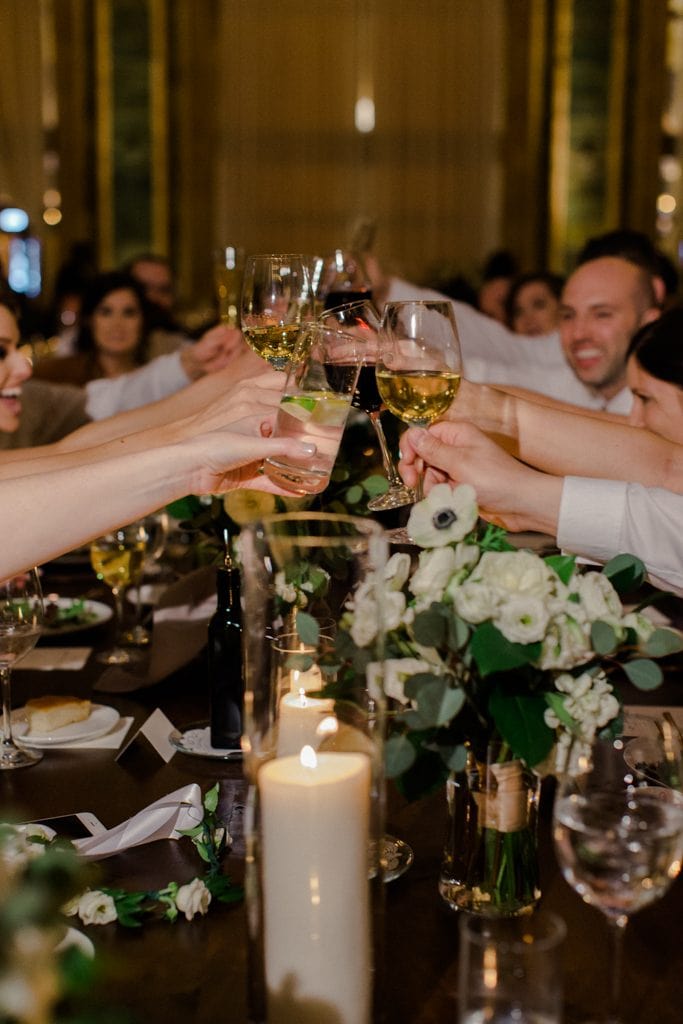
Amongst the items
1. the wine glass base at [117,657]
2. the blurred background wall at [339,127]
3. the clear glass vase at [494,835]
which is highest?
the blurred background wall at [339,127]

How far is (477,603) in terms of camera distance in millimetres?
941

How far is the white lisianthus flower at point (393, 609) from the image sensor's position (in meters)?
0.97

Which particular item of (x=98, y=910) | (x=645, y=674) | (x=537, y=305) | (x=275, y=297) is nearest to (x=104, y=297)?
(x=537, y=305)

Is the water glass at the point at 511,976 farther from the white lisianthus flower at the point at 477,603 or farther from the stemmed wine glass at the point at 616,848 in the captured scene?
the white lisianthus flower at the point at 477,603

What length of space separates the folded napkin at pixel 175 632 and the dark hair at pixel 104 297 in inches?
146

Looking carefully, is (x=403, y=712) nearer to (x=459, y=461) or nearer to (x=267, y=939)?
(x=267, y=939)

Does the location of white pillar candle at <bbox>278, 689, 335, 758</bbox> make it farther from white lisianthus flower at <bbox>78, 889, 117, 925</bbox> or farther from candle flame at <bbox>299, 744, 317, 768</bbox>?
white lisianthus flower at <bbox>78, 889, 117, 925</bbox>

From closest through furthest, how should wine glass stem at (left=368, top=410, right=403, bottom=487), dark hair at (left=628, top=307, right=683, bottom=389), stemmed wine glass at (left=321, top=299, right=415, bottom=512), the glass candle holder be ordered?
the glass candle holder, stemmed wine glass at (left=321, top=299, right=415, bottom=512), wine glass stem at (left=368, top=410, right=403, bottom=487), dark hair at (left=628, top=307, right=683, bottom=389)

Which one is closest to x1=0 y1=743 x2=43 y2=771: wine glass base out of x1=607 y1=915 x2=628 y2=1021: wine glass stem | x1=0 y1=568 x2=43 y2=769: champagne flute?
x1=0 y1=568 x2=43 y2=769: champagne flute

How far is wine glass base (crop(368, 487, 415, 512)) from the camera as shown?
1507mm

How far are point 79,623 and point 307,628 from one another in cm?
132

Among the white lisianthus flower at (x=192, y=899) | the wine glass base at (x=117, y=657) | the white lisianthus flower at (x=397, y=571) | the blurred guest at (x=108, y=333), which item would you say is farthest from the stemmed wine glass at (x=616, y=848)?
the blurred guest at (x=108, y=333)

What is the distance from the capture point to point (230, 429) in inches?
55.0

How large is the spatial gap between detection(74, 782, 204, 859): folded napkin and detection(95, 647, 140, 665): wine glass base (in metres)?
0.69
